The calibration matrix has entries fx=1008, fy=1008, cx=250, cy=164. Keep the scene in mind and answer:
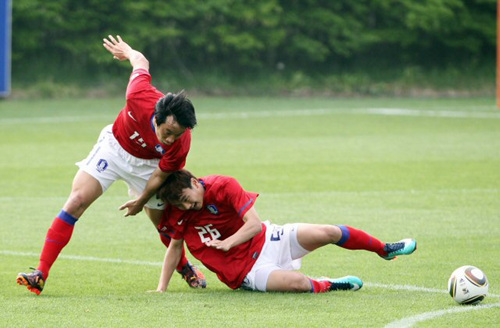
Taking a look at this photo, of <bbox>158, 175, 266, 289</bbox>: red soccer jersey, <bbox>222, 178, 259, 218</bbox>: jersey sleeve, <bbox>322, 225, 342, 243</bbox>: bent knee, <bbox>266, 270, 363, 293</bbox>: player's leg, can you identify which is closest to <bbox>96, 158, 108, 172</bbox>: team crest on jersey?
<bbox>158, 175, 266, 289</bbox>: red soccer jersey

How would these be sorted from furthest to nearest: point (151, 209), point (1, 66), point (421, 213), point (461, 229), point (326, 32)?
point (326, 32), point (1, 66), point (421, 213), point (461, 229), point (151, 209)

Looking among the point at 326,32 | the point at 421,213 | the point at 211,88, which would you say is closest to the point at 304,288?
the point at 421,213

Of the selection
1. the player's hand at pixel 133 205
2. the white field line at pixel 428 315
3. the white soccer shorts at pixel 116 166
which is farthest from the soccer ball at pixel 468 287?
the player's hand at pixel 133 205

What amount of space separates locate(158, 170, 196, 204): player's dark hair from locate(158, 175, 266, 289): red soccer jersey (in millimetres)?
133

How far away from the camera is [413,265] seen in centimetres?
852

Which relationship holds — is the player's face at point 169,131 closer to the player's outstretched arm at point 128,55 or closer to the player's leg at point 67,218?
the player's leg at point 67,218

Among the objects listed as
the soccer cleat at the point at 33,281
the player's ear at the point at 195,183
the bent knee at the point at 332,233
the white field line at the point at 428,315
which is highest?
the player's ear at the point at 195,183

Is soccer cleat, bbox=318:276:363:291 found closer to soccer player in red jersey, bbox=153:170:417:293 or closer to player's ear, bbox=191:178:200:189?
soccer player in red jersey, bbox=153:170:417:293

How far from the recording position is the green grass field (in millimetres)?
6621

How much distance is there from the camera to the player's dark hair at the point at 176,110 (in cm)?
709

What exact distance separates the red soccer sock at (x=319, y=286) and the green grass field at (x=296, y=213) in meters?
0.14

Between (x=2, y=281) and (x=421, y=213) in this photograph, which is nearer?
(x=2, y=281)

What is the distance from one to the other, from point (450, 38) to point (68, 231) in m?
30.3

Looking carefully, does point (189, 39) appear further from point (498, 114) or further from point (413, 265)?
point (413, 265)
